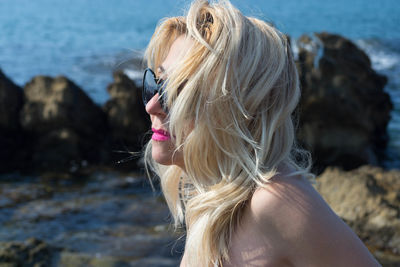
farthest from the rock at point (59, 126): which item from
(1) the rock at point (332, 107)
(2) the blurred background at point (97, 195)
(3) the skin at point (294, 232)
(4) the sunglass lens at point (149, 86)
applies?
(3) the skin at point (294, 232)

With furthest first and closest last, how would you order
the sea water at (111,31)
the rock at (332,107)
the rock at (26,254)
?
the sea water at (111,31), the rock at (332,107), the rock at (26,254)

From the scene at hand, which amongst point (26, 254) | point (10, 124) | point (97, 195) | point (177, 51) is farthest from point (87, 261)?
point (10, 124)

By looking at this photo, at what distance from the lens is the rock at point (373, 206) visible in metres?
4.20

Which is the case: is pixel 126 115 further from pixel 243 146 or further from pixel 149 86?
pixel 243 146

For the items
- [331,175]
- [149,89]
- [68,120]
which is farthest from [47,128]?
[149,89]

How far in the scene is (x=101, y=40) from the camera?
2298 centimetres

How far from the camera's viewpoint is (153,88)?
1816mm

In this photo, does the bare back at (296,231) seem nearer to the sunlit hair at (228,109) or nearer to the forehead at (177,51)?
the sunlit hair at (228,109)

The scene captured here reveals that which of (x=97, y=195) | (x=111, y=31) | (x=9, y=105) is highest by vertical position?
(x=9, y=105)

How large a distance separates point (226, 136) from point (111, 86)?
273 inches

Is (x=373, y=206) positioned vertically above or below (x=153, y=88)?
below

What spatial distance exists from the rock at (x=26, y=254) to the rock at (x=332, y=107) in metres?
4.53

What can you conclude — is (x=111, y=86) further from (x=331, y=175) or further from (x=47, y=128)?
(x=331, y=175)

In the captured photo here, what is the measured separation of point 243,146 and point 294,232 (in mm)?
343
